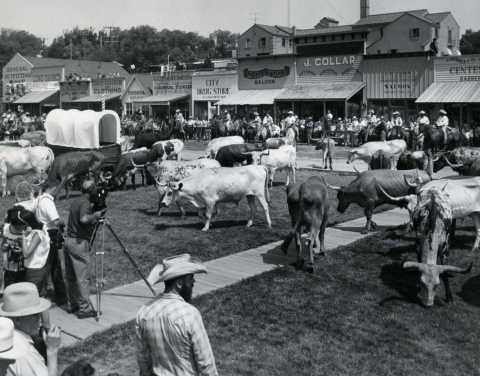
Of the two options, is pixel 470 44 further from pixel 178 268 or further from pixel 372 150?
pixel 178 268

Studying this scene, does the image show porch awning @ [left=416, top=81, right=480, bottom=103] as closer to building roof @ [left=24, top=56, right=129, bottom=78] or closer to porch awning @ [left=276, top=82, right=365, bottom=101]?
porch awning @ [left=276, top=82, right=365, bottom=101]

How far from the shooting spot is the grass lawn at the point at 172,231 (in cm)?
1180

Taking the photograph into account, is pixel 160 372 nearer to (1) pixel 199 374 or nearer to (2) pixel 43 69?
(1) pixel 199 374

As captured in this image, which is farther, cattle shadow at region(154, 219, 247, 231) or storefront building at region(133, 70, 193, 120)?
storefront building at region(133, 70, 193, 120)

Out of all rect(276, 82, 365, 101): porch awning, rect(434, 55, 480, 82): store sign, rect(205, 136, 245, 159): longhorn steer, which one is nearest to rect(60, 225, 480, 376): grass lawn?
rect(205, 136, 245, 159): longhorn steer

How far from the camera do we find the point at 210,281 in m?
10.3

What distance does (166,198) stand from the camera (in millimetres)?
14336

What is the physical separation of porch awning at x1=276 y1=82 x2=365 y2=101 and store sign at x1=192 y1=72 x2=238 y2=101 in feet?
19.5

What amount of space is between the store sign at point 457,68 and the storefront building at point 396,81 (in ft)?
1.71

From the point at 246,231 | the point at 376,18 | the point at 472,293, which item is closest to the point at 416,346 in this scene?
the point at 472,293

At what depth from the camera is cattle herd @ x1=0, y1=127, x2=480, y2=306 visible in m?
10.0

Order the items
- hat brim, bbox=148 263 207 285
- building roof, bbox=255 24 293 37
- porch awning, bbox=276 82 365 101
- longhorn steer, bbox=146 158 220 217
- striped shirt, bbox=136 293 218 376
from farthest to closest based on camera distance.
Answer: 1. building roof, bbox=255 24 293 37
2. porch awning, bbox=276 82 365 101
3. longhorn steer, bbox=146 158 220 217
4. hat brim, bbox=148 263 207 285
5. striped shirt, bbox=136 293 218 376

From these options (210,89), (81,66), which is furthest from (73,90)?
(210,89)

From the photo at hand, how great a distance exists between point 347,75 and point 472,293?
102 feet
